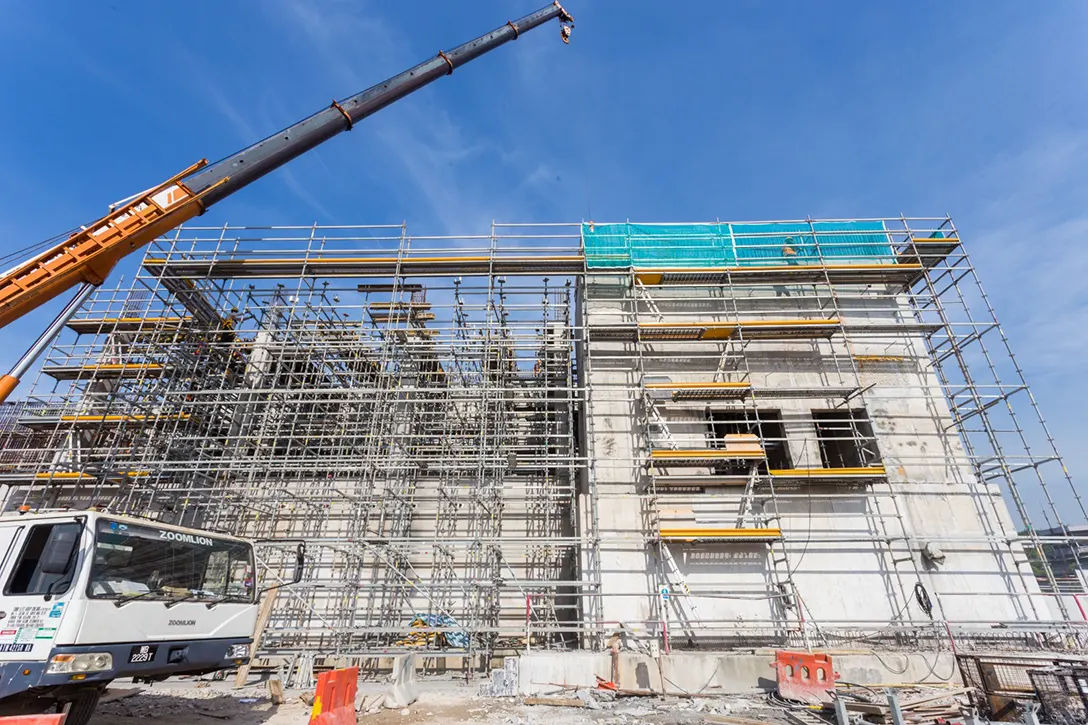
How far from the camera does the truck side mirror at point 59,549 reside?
5.27 metres

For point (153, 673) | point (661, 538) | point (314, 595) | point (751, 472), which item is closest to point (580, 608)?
point (661, 538)

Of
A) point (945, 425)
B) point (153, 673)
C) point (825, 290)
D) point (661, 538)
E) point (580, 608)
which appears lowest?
point (153, 673)

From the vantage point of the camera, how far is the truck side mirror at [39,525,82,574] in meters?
5.27

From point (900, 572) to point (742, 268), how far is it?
8.38 metres

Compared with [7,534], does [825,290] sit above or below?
Answer: above

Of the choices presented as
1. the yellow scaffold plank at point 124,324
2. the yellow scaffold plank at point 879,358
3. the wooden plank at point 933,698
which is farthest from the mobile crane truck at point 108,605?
the yellow scaffold plank at point 879,358

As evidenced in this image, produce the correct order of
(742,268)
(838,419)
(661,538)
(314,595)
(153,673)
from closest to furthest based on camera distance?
(153,673), (661,538), (314,595), (838,419), (742,268)

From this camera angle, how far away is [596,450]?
1333 cm

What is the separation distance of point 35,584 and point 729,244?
1597cm

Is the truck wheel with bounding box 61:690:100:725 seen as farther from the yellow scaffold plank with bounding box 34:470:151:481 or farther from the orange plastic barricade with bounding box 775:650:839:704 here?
the orange plastic barricade with bounding box 775:650:839:704

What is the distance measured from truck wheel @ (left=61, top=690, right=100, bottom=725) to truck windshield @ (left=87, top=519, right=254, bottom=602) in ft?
3.77

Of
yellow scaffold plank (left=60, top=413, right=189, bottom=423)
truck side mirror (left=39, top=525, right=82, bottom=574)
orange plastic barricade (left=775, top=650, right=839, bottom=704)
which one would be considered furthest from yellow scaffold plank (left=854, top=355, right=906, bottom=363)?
yellow scaffold plank (left=60, top=413, right=189, bottom=423)

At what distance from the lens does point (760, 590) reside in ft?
39.2

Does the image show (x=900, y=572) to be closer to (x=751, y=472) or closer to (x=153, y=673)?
(x=751, y=472)
